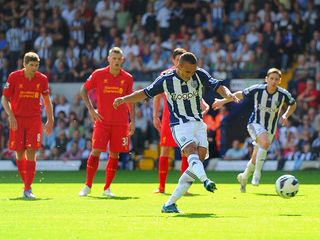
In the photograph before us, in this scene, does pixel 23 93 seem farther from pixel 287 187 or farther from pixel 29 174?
pixel 287 187

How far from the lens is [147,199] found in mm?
14820

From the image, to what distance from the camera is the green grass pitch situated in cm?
1012

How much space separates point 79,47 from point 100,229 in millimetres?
18804

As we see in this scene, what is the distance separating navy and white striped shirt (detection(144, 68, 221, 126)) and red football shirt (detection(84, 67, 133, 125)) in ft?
10.1

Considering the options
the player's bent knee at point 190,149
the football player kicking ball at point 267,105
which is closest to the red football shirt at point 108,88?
the football player kicking ball at point 267,105

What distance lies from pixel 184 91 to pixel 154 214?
1667 mm

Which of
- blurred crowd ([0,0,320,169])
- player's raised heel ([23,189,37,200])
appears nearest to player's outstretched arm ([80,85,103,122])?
player's raised heel ([23,189,37,200])

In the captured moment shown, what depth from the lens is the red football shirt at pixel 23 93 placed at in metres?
15.5

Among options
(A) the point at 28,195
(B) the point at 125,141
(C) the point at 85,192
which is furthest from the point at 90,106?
(A) the point at 28,195

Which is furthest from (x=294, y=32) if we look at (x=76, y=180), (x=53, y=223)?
(x=53, y=223)

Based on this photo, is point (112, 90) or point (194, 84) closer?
point (194, 84)

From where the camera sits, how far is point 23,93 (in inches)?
610

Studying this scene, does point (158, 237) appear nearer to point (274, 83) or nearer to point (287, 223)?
point (287, 223)

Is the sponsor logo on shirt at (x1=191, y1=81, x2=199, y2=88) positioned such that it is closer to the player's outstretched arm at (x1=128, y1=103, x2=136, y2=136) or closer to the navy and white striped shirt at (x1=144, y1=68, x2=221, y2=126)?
the navy and white striped shirt at (x1=144, y1=68, x2=221, y2=126)
